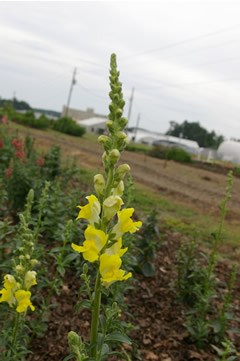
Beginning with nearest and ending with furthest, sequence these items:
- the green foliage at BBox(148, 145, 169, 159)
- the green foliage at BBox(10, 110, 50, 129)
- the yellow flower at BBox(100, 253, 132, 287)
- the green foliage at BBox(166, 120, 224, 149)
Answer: the yellow flower at BBox(100, 253, 132, 287)
the green foliage at BBox(148, 145, 169, 159)
the green foliage at BBox(10, 110, 50, 129)
the green foliage at BBox(166, 120, 224, 149)

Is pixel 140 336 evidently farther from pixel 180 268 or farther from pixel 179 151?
pixel 179 151

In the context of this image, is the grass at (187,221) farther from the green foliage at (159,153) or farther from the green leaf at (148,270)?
the green foliage at (159,153)

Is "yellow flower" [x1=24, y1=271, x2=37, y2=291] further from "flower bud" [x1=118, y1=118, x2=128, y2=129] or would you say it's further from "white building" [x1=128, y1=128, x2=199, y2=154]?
"white building" [x1=128, y1=128, x2=199, y2=154]

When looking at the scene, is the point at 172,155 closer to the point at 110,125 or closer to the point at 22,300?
the point at 22,300

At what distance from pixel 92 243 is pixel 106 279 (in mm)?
193

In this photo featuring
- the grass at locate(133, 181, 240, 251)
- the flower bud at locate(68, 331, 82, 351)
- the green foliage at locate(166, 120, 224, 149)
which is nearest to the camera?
the flower bud at locate(68, 331, 82, 351)

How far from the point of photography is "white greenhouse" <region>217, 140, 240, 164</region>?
46.2 m

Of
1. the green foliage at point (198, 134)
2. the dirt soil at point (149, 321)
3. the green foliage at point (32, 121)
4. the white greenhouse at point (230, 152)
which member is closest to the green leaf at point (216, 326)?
the dirt soil at point (149, 321)

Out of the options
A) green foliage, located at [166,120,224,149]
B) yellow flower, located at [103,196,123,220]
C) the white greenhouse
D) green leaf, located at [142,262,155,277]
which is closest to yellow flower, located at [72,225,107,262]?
yellow flower, located at [103,196,123,220]

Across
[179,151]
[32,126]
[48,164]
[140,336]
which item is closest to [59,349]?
[140,336]

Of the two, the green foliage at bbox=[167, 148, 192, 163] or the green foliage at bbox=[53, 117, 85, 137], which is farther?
the green foliage at bbox=[53, 117, 85, 137]

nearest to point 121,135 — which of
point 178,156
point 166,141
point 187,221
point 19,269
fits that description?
point 19,269

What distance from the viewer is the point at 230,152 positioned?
1871 inches

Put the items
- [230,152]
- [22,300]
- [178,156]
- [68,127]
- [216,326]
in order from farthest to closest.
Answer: [230,152] → [68,127] → [178,156] → [216,326] → [22,300]
